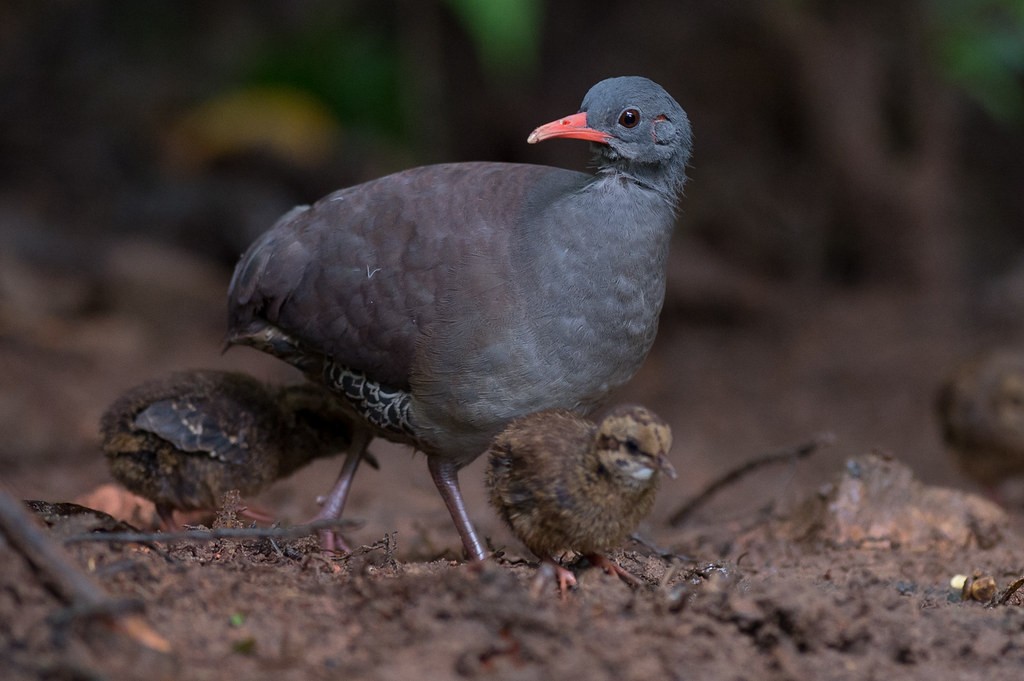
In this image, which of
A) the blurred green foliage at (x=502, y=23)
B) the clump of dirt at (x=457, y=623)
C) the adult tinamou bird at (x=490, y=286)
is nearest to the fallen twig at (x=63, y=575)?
the clump of dirt at (x=457, y=623)

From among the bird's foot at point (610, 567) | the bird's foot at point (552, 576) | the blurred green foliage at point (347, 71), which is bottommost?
the bird's foot at point (552, 576)

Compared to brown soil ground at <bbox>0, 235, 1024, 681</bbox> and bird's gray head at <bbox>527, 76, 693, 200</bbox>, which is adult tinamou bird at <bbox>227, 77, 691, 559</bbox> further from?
brown soil ground at <bbox>0, 235, 1024, 681</bbox>

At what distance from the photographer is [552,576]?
11.7 feet

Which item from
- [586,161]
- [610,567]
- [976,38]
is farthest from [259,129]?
[610,567]

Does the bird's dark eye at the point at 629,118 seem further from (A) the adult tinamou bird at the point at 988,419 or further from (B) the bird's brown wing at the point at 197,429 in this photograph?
(A) the adult tinamou bird at the point at 988,419

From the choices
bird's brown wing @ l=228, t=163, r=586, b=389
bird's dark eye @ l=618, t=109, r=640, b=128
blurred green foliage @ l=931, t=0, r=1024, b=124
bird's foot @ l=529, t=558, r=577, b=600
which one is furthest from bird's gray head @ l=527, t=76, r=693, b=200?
blurred green foliage @ l=931, t=0, r=1024, b=124

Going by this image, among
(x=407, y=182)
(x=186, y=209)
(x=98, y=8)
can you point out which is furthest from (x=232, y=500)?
(x=98, y=8)

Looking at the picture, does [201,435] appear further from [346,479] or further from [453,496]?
[453,496]

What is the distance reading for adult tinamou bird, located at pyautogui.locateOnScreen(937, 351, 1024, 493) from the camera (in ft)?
23.5

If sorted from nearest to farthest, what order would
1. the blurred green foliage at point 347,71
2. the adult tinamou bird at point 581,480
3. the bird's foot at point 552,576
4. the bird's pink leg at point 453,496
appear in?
the bird's foot at point 552,576
the adult tinamou bird at point 581,480
the bird's pink leg at point 453,496
the blurred green foliage at point 347,71

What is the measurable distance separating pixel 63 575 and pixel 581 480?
1.53 m

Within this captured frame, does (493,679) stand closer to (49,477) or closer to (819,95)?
(49,477)

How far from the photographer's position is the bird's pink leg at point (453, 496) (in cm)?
469

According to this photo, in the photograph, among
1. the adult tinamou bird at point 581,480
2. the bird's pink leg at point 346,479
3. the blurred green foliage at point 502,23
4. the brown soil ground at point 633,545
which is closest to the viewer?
the brown soil ground at point 633,545
